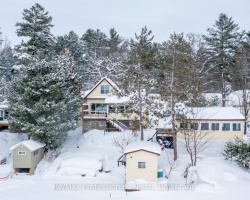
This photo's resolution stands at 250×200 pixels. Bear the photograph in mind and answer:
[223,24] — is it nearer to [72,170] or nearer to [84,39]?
[84,39]

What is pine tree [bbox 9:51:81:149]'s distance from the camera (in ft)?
92.8

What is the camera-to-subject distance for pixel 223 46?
45219 mm

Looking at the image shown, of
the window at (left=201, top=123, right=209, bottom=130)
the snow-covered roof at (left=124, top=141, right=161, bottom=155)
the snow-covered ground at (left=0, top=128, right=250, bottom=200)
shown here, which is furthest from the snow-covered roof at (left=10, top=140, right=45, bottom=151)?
the window at (left=201, top=123, right=209, bottom=130)

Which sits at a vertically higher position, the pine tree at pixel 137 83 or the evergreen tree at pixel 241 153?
the pine tree at pixel 137 83

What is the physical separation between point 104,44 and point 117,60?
10.6m

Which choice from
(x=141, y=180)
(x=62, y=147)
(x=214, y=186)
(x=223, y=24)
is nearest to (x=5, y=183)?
(x=62, y=147)

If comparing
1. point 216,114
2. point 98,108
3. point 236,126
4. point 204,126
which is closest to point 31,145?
point 98,108

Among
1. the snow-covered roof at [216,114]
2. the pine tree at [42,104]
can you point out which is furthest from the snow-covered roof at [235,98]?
the pine tree at [42,104]

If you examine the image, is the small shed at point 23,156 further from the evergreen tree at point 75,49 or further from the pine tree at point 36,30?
the evergreen tree at point 75,49

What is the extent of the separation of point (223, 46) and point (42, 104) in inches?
1184

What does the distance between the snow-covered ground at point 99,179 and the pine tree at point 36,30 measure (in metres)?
14.7

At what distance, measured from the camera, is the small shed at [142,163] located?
22798 mm

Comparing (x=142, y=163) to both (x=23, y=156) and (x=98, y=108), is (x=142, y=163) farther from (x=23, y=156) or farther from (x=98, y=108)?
(x=98, y=108)

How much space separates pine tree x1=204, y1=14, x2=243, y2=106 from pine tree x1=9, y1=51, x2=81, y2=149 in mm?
25187
